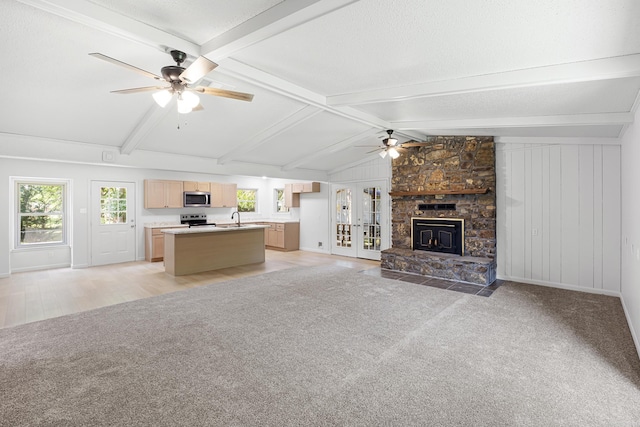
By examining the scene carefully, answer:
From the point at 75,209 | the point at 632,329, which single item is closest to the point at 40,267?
the point at 75,209

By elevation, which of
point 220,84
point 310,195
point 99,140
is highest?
point 220,84

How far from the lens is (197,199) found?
27.2ft

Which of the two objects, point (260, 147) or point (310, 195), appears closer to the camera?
point (260, 147)

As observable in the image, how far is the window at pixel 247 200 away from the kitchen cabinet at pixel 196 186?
4.37 feet

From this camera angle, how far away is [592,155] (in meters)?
4.79

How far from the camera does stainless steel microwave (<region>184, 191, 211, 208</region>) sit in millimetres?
8125

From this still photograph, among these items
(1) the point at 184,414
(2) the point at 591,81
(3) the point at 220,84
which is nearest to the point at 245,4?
(3) the point at 220,84

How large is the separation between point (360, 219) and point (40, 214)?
22.9 feet

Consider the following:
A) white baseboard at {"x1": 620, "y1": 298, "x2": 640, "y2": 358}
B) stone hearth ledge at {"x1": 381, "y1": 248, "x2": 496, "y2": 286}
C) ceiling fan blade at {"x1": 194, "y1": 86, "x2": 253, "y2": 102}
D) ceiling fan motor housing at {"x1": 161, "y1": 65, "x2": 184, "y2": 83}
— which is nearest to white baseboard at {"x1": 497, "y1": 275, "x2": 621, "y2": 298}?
stone hearth ledge at {"x1": 381, "y1": 248, "x2": 496, "y2": 286}

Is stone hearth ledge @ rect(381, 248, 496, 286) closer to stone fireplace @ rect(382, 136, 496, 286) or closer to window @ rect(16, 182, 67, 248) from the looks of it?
stone fireplace @ rect(382, 136, 496, 286)

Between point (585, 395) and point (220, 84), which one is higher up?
point (220, 84)

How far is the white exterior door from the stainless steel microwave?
1174 millimetres

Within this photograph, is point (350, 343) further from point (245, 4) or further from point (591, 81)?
point (591, 81)

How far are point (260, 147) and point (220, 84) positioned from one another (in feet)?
8.16
